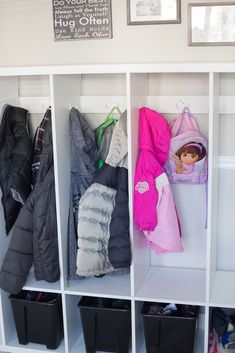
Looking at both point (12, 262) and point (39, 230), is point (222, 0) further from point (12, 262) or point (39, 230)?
point (12, 262)

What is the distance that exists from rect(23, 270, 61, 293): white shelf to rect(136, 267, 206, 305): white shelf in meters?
0.44

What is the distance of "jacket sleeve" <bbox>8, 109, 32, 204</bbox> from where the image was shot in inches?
105

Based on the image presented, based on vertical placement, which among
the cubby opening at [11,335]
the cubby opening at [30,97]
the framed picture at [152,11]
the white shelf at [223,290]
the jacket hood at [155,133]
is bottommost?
the cubby opening at [11,335]

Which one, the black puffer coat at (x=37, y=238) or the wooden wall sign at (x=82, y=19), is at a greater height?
the wooden wall sign at (x=82, y=19)

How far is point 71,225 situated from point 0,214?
400mm

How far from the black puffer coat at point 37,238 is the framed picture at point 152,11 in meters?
0.74

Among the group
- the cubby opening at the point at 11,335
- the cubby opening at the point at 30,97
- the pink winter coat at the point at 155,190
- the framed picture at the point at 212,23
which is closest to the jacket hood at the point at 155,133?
the pink winter coat at the point at 155,190

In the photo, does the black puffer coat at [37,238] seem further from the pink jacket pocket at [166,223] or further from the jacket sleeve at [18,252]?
the pink jacket pocket at [166,223]

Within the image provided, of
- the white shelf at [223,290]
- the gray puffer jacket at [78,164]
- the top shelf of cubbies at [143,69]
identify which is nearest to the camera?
the top shelf of cubbies at [143,69]

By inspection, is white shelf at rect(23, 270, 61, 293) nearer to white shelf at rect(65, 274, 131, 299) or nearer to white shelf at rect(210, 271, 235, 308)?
white shelf at rect(65, 274, 131, 299)

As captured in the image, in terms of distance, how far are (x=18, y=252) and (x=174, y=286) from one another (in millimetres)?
830

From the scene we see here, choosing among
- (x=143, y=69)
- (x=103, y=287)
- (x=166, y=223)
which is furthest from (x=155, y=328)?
(x=143, y=69)

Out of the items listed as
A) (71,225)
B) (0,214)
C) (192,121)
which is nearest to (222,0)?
(192,121)

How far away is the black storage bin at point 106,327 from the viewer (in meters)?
2.66
